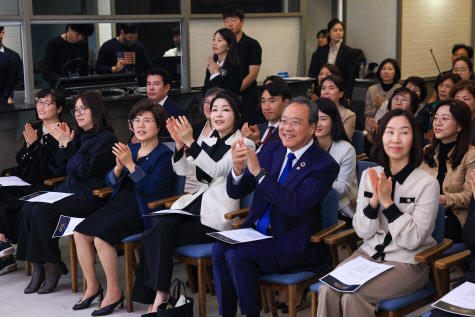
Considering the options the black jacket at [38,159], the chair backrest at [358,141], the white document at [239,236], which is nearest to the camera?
the white document at [239,236]

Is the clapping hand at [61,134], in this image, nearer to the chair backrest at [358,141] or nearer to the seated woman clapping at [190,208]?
the seated woman clapping at [190,208]

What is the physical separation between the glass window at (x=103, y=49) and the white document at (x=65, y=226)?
7.71ft

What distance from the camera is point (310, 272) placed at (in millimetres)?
3391

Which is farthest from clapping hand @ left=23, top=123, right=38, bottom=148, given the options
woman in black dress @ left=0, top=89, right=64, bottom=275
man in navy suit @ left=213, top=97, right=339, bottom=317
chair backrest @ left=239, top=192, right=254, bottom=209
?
man in navy suit @ left=213, top=97, right=339, bottom=317

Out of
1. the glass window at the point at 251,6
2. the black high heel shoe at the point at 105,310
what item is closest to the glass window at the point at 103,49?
the glass window at the point at 251,6

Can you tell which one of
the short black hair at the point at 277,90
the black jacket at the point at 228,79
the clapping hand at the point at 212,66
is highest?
the clapping hand at the point at 212,66

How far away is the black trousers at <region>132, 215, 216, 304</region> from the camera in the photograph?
3777mm

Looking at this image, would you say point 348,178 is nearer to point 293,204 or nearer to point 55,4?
point 293,204

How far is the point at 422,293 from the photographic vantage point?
121 inches

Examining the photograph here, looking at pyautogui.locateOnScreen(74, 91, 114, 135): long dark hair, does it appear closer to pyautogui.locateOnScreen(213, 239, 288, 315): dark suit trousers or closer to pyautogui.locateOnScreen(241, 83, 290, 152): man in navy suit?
pyautogui.locateOnScreen(241, 83, 290, 152): man in navy suit

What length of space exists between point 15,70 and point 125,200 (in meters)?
2.59

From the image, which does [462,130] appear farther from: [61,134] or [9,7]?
[9,7]

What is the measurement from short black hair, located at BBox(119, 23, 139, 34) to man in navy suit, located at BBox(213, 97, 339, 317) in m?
3.61

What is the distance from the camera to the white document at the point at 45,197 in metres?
4.42
